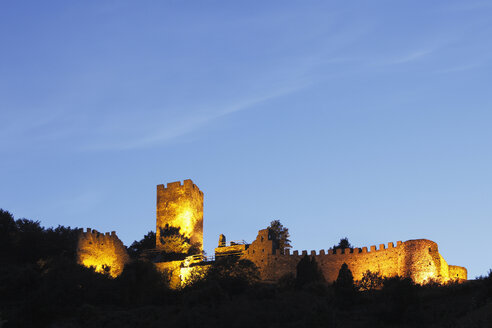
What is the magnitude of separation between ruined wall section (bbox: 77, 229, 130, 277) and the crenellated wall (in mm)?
11029

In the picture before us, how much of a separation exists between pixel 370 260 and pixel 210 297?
40.8ft

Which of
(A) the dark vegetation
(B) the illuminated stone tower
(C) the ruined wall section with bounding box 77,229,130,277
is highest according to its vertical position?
(B) the illuminated stone tower

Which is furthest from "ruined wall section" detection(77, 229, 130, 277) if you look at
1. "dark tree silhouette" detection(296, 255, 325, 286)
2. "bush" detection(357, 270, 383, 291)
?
"bush" detection(357, 270, 383, 291)

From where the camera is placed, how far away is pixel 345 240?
74062mm

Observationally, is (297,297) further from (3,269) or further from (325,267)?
(3,269)

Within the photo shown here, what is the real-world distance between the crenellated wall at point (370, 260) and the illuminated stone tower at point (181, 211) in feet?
40.3

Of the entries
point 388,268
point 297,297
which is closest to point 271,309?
point 297,297

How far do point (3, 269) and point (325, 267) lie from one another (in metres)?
24.3

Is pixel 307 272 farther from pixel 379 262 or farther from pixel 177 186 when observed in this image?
pixel 177 186

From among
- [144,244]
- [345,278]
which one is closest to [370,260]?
[345,278]

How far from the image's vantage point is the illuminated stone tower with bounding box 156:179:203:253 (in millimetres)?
70250

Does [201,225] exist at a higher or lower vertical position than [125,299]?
higher

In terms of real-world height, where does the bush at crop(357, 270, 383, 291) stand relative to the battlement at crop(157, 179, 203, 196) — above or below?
below

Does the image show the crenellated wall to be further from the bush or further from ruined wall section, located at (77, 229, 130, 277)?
ruined wall section, located at (77, 229, 130, 277)
